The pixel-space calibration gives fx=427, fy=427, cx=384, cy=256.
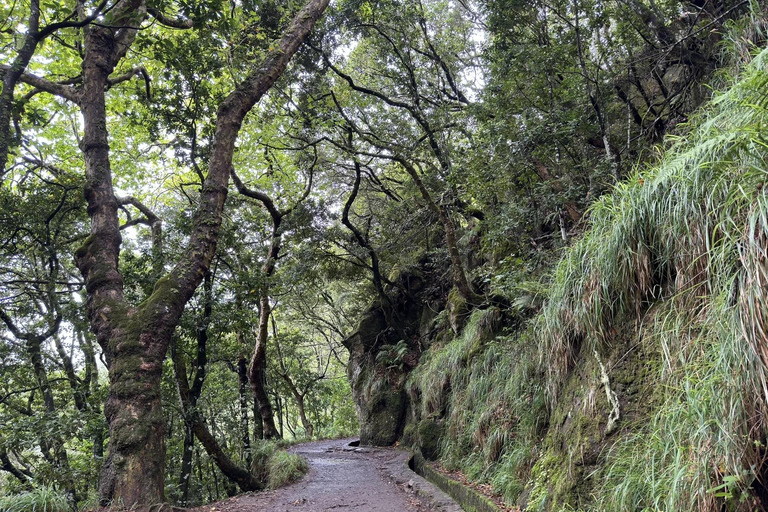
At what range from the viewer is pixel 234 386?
16016mm

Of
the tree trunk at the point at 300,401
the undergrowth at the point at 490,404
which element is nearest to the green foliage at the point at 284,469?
the undergrowth at the point at 490,404

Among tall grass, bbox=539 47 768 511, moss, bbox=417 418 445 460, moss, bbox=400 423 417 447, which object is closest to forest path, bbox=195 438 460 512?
moss, bbox=417 418 445 460

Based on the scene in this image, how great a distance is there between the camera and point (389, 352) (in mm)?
13938

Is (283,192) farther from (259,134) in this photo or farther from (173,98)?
(173,98)

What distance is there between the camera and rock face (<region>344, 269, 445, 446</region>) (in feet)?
42.2

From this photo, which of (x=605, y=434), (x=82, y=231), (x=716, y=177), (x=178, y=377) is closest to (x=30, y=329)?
(x=82, y=231)

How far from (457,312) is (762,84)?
7.75 m

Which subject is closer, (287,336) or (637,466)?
(637,466)

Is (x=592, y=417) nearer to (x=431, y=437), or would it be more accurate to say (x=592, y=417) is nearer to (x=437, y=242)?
(x=431, y=437)

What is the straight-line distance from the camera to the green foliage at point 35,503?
396 cm

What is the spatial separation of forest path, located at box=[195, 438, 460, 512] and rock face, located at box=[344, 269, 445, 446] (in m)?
3.06

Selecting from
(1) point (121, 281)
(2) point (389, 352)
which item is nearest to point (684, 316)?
(1) point (121, 281)

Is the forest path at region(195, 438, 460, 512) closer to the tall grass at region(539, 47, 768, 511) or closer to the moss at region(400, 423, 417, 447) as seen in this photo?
the moss at region(400, 423, 417, 447)

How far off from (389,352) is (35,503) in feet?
34.6
